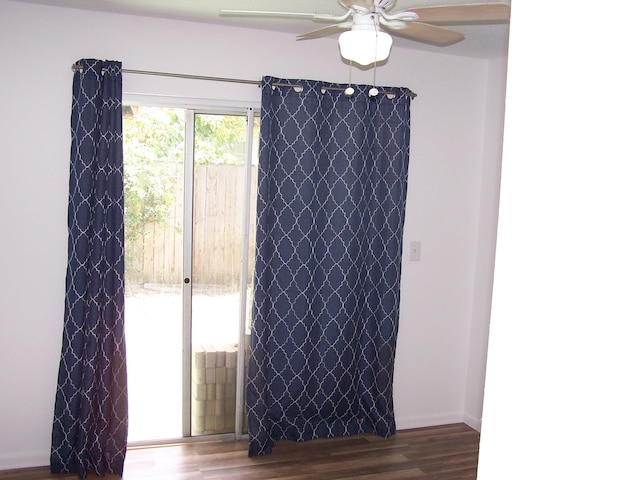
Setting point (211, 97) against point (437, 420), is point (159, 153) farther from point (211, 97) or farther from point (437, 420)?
point (437, 420)

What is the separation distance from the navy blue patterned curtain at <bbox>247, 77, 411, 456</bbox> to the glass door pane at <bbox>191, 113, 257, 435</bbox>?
0.65ft

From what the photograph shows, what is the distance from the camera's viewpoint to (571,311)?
48 cm

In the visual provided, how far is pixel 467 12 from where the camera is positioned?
6.62ft

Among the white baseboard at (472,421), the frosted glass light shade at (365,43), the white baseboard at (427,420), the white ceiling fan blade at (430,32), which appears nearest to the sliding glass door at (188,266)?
the white baseboard at (427,420)

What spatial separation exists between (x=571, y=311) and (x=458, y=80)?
363cm

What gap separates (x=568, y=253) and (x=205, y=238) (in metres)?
3.10

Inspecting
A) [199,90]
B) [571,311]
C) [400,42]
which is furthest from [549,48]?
[400,42]

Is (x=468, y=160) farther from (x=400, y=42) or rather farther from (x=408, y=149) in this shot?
(x=400, y=42)

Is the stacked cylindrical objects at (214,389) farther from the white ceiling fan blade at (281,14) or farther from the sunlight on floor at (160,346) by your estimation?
the white ceiling fan blade at (281,14)

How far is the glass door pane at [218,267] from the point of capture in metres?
3.40

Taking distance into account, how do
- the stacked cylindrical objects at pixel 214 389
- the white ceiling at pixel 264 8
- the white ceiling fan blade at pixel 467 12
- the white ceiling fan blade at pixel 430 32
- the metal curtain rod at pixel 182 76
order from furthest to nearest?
the stacked cylindrical objects at pixel 214 389 < the metal curtain rod at pixel 182 76 < the white ceiling at pixel 264 8 < the white ceiling fan blade at pixel 430 32 < the white ceiling fan blade at pixel 467 12

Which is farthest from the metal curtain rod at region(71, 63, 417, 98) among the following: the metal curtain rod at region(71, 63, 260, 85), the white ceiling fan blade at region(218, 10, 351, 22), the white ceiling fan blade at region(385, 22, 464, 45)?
the white ceiling fan blade at region(218, 10, 351, 22)

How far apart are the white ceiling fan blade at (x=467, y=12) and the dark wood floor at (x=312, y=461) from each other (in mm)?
2458

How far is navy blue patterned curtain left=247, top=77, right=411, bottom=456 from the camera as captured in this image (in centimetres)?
337
